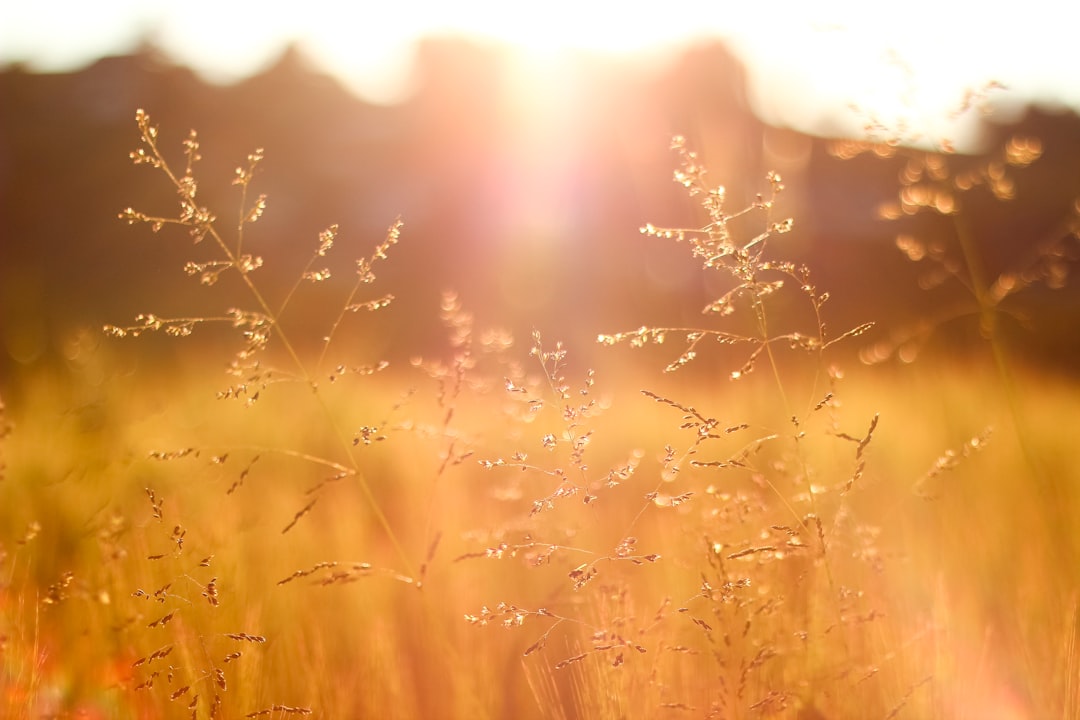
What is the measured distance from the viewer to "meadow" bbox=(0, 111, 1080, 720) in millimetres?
1528

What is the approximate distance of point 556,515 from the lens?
8.18 feet

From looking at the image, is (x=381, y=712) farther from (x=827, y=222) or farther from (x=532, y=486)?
(x=827, y=222)

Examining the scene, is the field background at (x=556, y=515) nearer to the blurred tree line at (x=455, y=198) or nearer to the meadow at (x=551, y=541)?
the meadow at (x=551, y=541)

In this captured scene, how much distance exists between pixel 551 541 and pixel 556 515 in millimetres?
279

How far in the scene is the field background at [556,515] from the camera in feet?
5.26

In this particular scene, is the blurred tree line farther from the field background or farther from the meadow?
the meadow

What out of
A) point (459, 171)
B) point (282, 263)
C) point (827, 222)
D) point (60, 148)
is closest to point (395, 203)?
point (459, 171)

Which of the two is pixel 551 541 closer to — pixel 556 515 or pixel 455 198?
pixel 556 515

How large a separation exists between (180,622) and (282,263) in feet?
26.4

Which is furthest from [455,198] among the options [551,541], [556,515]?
[551,541]

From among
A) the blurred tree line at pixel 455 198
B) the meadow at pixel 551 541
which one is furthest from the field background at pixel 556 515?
the blurred tree line at pixel 455 198

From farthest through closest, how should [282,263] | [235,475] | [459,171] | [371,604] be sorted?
1. [459,171]
2. [282,263]
3. [235,475]
4. [371,604]

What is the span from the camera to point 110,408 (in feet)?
9.59

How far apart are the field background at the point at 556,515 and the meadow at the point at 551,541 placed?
0.04ft
